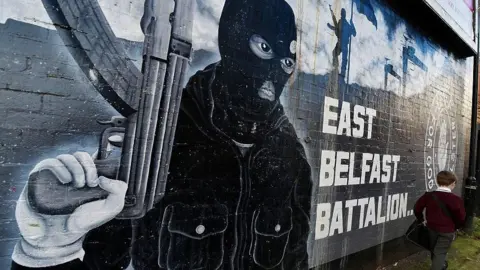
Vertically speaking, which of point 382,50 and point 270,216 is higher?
point 382,50

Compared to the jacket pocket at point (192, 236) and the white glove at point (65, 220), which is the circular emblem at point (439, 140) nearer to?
the jacket pocket at point (192, 236)

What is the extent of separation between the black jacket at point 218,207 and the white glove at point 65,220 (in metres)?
0.08

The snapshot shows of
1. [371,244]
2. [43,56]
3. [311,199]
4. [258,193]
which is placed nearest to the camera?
[43,56]

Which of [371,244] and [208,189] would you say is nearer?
[208,189]

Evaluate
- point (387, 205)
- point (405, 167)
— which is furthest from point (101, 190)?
point (405, 167)

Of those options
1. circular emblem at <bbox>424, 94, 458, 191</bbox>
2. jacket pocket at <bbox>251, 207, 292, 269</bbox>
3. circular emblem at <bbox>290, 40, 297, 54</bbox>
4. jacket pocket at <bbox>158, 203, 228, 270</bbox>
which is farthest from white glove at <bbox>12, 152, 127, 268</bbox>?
circular emblem at <bbox>424, 94, 458, 191</bbox>

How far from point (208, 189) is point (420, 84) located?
5.11 meters

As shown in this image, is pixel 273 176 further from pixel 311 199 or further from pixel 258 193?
pixel 311 199

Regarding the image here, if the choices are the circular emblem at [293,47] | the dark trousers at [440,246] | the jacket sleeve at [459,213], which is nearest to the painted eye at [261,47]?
the circular emblem at [293,47]

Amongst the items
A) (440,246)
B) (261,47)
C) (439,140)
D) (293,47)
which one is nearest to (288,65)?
(293,47)

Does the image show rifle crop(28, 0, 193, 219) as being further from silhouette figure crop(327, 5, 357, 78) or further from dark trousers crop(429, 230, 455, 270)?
dark trousers crop(429, 230, 455, 270)

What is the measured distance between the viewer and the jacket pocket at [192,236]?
2.88 m

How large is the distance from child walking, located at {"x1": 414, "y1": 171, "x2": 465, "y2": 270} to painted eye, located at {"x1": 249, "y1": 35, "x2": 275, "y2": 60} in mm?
2566

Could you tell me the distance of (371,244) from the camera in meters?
5.39
